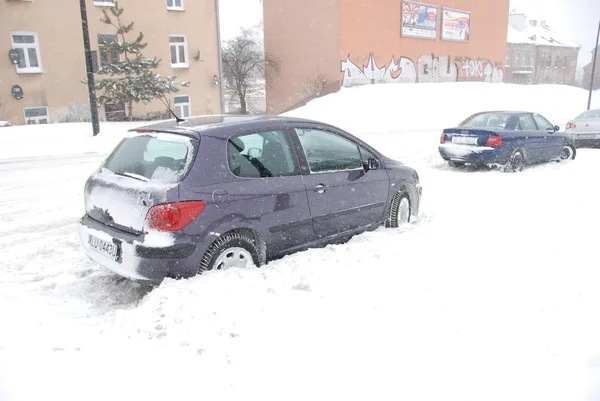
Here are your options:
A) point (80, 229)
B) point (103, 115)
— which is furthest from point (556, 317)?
point (103, 115)

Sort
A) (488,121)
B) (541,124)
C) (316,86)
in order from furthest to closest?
(316,86) < (541,124) < (488,121)

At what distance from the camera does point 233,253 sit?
13.1ft

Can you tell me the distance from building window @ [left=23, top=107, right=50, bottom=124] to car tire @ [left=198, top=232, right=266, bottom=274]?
22138 millimetres

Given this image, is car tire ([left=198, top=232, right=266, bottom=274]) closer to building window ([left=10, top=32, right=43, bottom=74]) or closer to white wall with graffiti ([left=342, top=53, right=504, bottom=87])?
building window ([left=10, top=32, right=43, bottom=74])

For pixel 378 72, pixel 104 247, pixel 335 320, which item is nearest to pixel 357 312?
pixel 335 320

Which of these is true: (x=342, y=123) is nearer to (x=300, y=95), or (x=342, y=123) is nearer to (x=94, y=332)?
(x=300, y=95)

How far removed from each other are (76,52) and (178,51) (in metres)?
5.79

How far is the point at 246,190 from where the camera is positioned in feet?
13.3

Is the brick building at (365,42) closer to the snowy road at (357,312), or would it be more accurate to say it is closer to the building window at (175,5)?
the building window at (175,5)

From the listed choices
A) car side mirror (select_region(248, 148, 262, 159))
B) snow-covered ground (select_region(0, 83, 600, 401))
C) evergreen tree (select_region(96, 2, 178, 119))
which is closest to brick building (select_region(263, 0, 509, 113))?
evergreen tree (select_region(96, 2, 178, 119))

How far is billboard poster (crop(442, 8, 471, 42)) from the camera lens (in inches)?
1340

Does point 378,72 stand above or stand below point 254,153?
above

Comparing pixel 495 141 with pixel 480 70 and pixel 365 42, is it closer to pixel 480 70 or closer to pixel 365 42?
pixel 365 42

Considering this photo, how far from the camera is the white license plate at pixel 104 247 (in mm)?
3811
